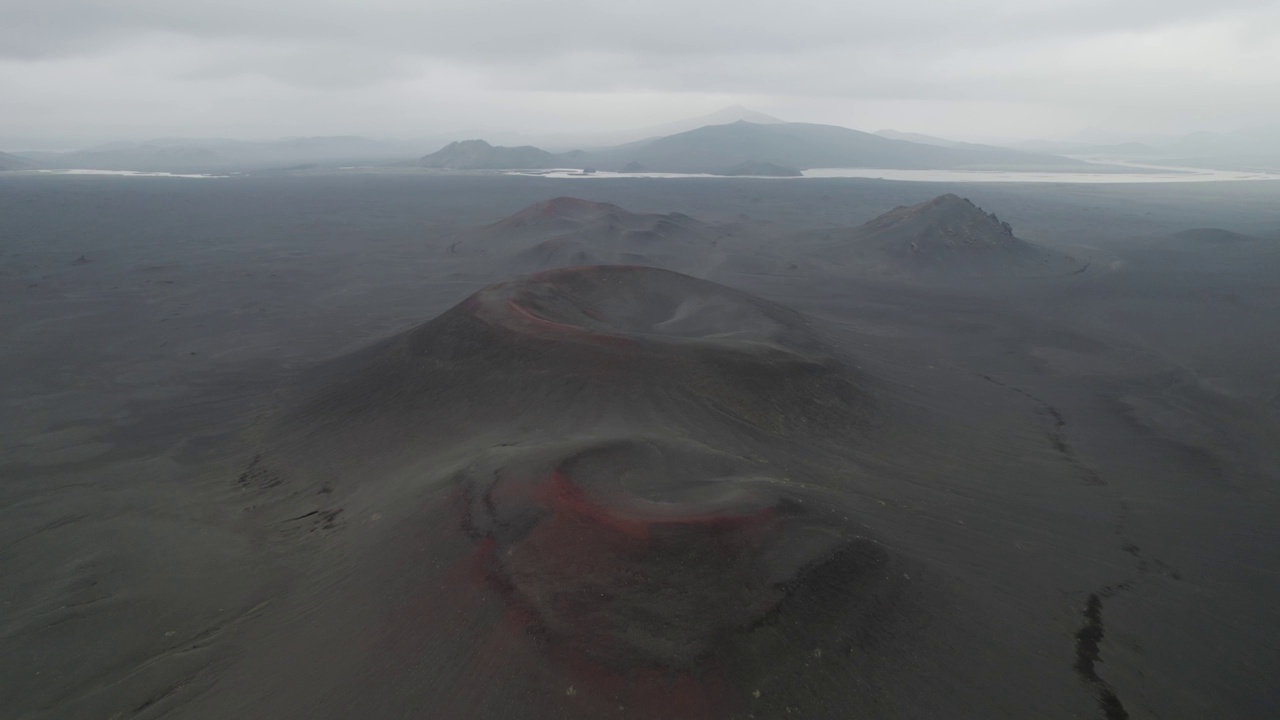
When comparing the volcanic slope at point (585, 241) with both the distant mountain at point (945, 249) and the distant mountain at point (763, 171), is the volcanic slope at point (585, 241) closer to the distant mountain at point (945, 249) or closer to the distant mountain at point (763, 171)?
the distant mountain at point (945, 249)

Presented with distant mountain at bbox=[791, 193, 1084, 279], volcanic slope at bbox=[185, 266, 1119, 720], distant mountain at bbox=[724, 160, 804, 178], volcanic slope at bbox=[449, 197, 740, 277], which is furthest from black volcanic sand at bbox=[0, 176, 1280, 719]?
distant mountain at bbox=[724, 160, 804, 178]

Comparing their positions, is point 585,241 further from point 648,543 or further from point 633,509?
point 648,543

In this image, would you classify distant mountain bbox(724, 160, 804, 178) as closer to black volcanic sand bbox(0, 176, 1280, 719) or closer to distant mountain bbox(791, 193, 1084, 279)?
distant mountain bbox(791, 193, 1084, 279)

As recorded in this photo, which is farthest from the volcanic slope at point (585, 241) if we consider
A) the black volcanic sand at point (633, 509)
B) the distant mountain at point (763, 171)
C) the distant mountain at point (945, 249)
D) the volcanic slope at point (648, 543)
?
the distant mountain at point (763, 171)

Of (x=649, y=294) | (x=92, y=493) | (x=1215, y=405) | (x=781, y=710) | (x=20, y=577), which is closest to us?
(x=781, y=710)

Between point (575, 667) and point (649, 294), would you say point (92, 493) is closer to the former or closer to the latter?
point (575, 667)

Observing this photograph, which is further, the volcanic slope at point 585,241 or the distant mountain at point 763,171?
the distant mountain at point 763,171

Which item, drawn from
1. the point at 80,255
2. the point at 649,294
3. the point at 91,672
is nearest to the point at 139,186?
the point at 80,255
